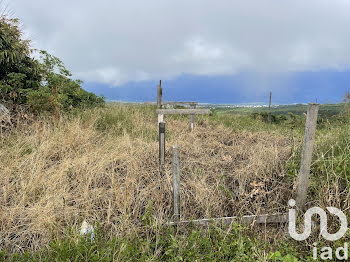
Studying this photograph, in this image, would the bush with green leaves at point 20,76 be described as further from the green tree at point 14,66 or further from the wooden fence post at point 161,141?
the wooden fence post at point 161,141

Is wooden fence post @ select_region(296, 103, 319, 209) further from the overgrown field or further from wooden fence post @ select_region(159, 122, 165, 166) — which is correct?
wooden fence post @ select_region(159, 122, 165, 166)

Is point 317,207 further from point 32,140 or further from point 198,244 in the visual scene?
point 32,140

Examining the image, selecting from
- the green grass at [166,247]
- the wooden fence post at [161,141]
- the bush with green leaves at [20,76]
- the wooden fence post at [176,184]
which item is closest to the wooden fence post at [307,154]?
the green grass at [166,247]

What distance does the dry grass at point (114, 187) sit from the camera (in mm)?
2602

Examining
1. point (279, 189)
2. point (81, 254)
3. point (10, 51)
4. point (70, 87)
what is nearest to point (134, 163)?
point (81, 254)

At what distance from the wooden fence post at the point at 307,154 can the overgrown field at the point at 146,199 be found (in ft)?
0.62

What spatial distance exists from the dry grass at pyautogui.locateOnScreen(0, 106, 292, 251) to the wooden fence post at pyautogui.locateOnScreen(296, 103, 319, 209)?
0.28m

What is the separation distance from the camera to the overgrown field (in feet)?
7.68

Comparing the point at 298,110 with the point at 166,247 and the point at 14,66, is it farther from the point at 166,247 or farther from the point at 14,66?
the point at 14,66

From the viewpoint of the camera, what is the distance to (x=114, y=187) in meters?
2.99

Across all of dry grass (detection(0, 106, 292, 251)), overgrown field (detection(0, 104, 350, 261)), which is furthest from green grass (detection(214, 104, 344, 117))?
dry grass (detection(0, 106, 292, 251))

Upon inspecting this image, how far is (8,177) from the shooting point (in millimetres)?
3244

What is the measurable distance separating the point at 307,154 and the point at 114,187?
8.22 ft

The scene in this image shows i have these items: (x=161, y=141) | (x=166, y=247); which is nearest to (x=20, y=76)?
(x=161, y=141)
